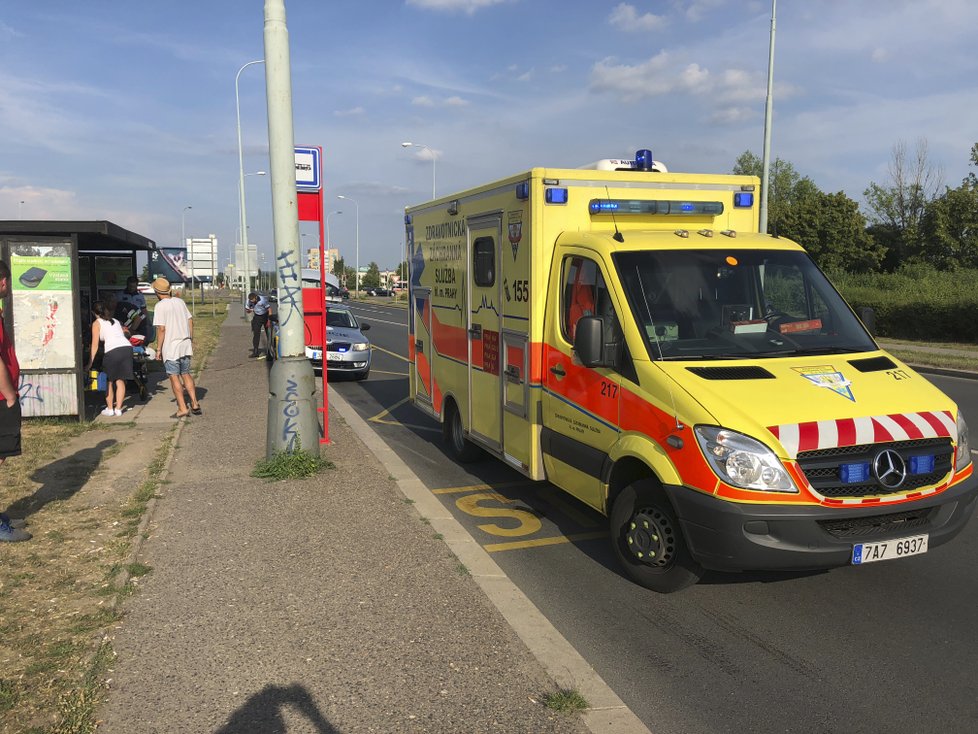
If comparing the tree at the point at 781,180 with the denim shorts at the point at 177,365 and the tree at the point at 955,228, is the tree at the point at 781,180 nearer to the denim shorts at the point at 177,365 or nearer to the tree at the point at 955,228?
the tree at the point at 955,228

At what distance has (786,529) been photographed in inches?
163

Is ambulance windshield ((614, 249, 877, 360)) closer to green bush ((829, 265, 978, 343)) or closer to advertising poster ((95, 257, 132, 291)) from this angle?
advertising poster ((95, 257, 132, 291))

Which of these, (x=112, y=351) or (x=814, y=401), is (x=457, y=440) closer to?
(x=814, y=401)

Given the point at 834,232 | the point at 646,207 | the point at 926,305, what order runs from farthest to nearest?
the point at 834,232, the point at 926,305, the point at 646,207

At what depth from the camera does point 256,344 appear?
19516 millimetres

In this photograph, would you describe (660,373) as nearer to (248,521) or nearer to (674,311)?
(674,311)

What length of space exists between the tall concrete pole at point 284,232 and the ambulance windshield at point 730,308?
3532 millimetres

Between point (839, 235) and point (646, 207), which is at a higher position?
point (839, 235)

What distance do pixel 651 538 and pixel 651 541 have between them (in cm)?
2

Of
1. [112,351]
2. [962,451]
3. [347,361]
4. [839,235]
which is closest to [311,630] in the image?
[962,451]

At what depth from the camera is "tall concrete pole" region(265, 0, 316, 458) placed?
7.39 metres

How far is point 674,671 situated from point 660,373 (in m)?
1.66

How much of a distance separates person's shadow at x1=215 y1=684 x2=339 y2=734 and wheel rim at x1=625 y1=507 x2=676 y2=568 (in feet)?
7.35

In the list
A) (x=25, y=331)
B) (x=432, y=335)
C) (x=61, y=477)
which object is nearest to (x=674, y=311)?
(x=432, y=335)
